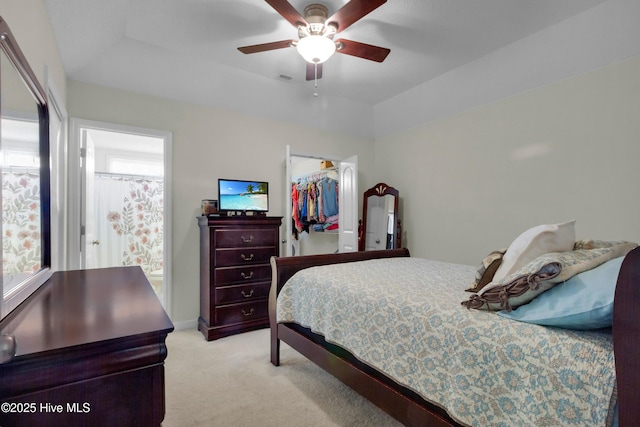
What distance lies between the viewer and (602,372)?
94 cm

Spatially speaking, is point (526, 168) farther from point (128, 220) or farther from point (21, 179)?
point (128, 220)

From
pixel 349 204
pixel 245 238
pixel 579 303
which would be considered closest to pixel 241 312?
pixel 245 238

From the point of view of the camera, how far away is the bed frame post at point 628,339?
0.88 meters

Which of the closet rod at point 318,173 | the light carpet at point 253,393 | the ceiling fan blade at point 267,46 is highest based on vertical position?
the ceiling fan blade at point 267,46

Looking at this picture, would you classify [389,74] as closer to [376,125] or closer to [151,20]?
[376,125]

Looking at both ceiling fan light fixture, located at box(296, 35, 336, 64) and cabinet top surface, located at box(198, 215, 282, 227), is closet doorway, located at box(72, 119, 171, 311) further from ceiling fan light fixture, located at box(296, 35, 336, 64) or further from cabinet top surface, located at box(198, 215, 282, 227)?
ceiling fan light fixture, located at box(296, 35, 336, 64)

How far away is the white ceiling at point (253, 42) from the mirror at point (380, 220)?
51.5 inches

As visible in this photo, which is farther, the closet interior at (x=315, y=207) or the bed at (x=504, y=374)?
the closet interior at (x=315, y=207)

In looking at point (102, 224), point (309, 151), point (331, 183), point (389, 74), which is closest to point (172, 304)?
point (102, 224)

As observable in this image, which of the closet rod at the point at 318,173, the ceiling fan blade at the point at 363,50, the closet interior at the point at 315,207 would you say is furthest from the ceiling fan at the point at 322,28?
the closet rod at the point at 318,173

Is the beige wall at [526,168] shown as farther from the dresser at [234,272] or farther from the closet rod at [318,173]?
the dresser at [234,272]

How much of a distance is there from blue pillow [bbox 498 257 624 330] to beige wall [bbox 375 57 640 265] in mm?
1865

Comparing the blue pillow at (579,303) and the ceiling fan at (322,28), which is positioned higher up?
the ceiling fan at (322,28)

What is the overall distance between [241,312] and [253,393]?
4.05 ft
